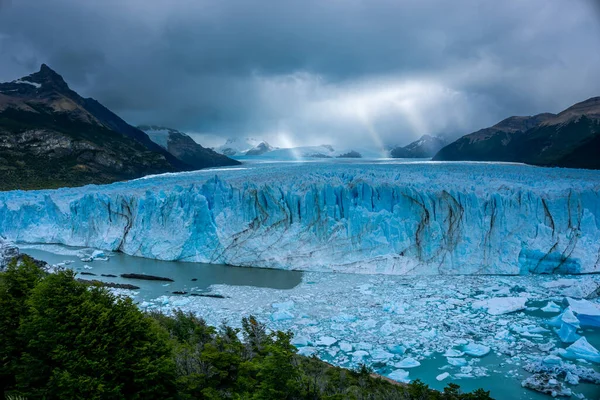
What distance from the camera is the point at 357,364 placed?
726 cm

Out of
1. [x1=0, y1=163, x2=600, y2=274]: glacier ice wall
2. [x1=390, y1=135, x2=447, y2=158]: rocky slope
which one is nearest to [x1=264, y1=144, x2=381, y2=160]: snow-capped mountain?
[x1=390, y1=135, x2=447, y2=158]: rocky slope

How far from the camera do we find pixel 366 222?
→ 14.3 metres

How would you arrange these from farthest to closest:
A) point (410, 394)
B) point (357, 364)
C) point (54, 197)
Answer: point (54, 197) < point (357, 364) < point (410, 394)

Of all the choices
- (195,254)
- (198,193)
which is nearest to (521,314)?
(195,254)

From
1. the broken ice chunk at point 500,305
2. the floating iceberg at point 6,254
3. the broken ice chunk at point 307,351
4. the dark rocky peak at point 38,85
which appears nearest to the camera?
the broken ice chunk at point 307,351

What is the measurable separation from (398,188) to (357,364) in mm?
8849

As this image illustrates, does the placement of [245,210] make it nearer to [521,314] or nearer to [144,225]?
[144,225]

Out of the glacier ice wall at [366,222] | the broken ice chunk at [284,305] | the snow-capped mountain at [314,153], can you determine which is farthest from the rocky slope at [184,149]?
the broken ice chunk at [284,305]

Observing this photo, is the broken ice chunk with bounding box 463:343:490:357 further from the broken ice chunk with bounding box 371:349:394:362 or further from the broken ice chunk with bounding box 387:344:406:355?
the broken ice chunk with bounding box 371:349:394:362

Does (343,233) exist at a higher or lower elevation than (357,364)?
higher

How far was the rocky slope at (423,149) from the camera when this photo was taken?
227ft

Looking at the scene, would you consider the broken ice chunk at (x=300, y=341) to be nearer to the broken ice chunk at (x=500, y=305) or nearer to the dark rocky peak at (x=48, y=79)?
the broken ice chunk at (x=500, y=305)

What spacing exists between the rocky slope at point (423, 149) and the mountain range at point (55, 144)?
37297 millimetres

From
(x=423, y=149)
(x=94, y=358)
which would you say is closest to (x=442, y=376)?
(x=94, y=358)
